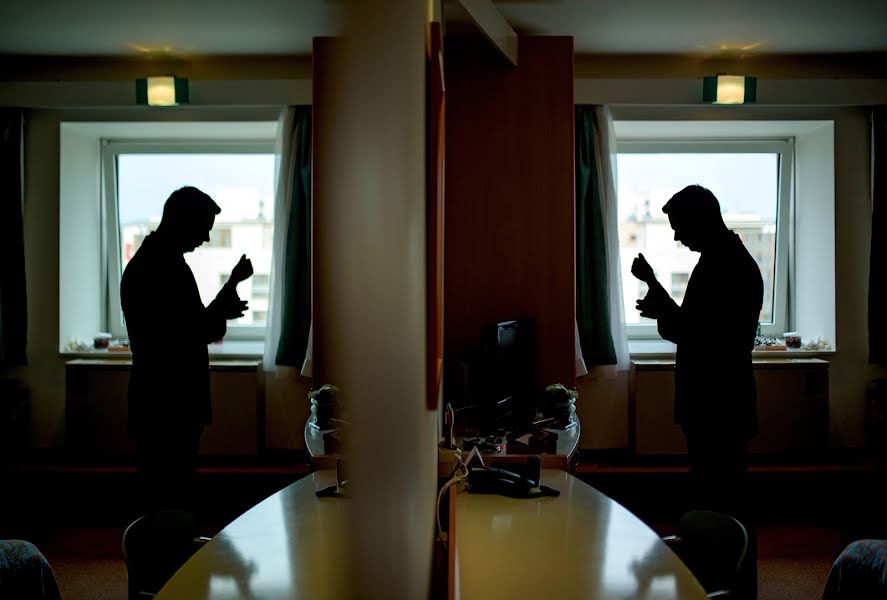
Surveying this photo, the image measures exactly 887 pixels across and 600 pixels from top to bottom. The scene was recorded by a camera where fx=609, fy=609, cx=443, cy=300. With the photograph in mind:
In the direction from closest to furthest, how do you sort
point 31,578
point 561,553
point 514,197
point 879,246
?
point 31,578
point 561,553
point 514,197
point 879,246

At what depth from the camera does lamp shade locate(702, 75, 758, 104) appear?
132 inches

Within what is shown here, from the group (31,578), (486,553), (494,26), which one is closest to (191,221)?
(31,578)

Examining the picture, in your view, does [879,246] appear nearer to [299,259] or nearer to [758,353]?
[758,353]

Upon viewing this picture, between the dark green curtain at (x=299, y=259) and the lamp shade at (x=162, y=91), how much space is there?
0.31 feet

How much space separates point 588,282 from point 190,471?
3235 millimetres

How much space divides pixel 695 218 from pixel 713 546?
4.45 ft

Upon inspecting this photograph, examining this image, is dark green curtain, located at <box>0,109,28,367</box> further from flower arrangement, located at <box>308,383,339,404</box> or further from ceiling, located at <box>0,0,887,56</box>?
flower arrangement, located at <box>308,383,339,404</box>

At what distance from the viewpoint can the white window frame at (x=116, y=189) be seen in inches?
17.8

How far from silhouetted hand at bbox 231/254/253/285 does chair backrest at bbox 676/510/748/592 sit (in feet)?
4.99

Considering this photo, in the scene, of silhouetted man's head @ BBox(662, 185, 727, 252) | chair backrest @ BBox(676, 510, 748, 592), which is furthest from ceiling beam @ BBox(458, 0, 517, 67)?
chair backrest @ BBox(676, 510, 748, 592)

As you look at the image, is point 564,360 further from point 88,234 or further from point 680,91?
point 88,234

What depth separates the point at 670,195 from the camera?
13.0ft

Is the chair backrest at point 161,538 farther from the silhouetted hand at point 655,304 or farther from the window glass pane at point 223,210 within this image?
the silhouetted hand at point 655,304

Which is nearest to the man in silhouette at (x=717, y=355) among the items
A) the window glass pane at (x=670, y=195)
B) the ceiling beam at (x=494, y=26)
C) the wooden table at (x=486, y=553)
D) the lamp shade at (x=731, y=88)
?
the wooden table at (x=486, y=553)
